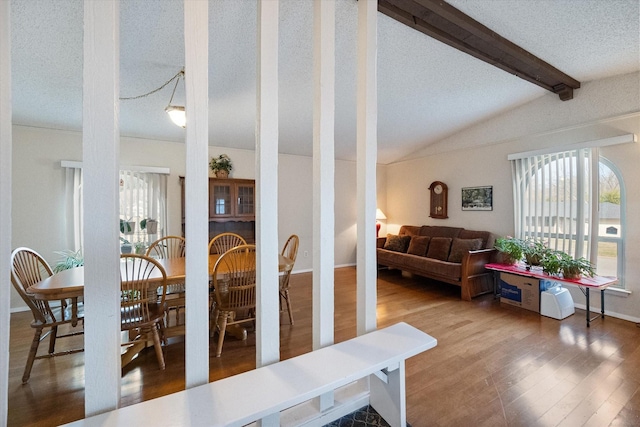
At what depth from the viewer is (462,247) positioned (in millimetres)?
4125

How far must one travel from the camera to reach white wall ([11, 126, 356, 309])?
3.31m

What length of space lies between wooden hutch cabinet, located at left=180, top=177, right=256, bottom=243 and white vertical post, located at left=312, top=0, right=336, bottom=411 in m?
3.30

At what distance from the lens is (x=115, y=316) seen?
77cm

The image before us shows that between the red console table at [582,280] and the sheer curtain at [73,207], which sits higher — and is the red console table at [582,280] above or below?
below

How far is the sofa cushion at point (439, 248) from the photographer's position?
4.33 metres

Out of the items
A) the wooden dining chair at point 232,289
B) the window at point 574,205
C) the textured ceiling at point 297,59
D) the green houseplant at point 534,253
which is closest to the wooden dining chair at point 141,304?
the wooden dining chair at point 232,289

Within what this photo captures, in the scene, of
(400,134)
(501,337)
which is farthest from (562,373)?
(400,134)

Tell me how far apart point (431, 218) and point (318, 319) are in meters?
4.64

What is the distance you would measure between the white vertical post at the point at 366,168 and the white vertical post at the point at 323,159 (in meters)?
0.17

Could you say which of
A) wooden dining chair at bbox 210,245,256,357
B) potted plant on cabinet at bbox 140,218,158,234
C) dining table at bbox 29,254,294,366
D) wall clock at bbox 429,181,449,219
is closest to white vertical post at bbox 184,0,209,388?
dining table at bbox 29,254,294,366

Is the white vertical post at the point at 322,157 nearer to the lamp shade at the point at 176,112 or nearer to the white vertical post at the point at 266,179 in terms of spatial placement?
the white vertical post at the point at 266,179

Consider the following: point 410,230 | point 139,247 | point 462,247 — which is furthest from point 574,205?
point 139,247

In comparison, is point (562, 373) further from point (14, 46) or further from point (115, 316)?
point (14, 46)

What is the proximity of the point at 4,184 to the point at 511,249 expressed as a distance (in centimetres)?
451
